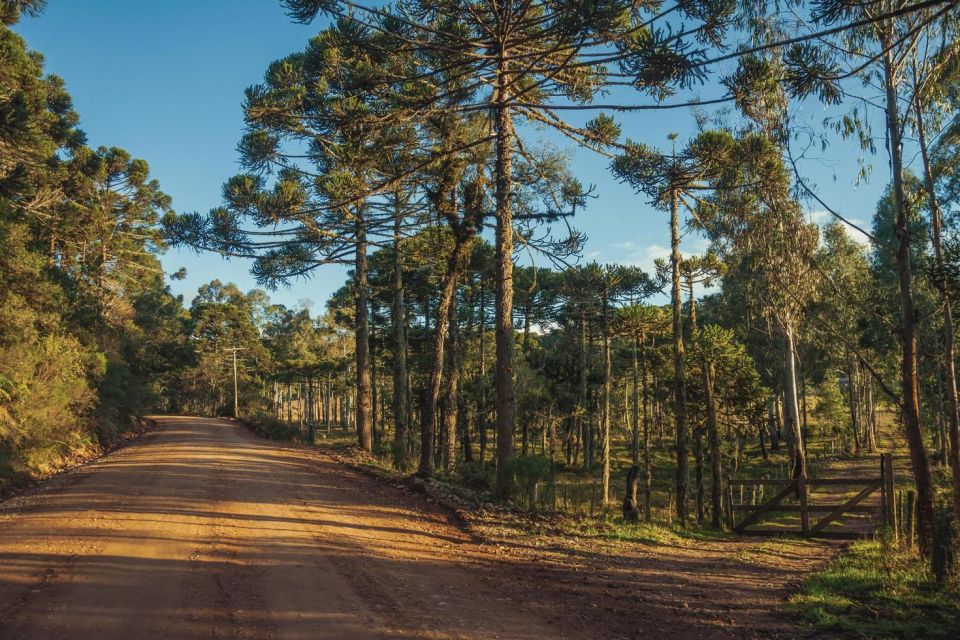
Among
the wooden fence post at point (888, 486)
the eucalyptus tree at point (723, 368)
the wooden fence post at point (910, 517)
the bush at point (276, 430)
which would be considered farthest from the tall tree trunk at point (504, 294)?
the bush at point (276, 430)

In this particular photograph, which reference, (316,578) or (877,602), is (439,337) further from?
(877,602)

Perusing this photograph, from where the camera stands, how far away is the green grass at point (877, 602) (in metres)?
5.32

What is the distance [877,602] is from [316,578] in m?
6.09

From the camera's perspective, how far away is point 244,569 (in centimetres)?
594

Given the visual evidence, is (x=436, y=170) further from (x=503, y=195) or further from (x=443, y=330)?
(x=443, y=330)

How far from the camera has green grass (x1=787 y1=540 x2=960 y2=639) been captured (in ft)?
17.5

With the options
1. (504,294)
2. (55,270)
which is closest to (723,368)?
(504,294)

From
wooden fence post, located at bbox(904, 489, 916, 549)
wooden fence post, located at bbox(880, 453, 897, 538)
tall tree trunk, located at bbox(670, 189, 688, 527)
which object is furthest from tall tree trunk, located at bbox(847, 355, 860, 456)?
wooden fence post, located at bbox(904, 489, 916, 549)

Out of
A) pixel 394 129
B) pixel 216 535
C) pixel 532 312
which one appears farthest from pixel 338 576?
pixel 532 312

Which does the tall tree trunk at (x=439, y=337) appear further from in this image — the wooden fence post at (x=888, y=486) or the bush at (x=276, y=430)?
the bush at (x=276, y=430)

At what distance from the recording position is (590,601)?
5684 millimetres

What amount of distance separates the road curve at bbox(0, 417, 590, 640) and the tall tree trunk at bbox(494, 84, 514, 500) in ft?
5.63

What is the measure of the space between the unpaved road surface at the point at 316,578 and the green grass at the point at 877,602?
44 cm

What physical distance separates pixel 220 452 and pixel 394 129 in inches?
418
